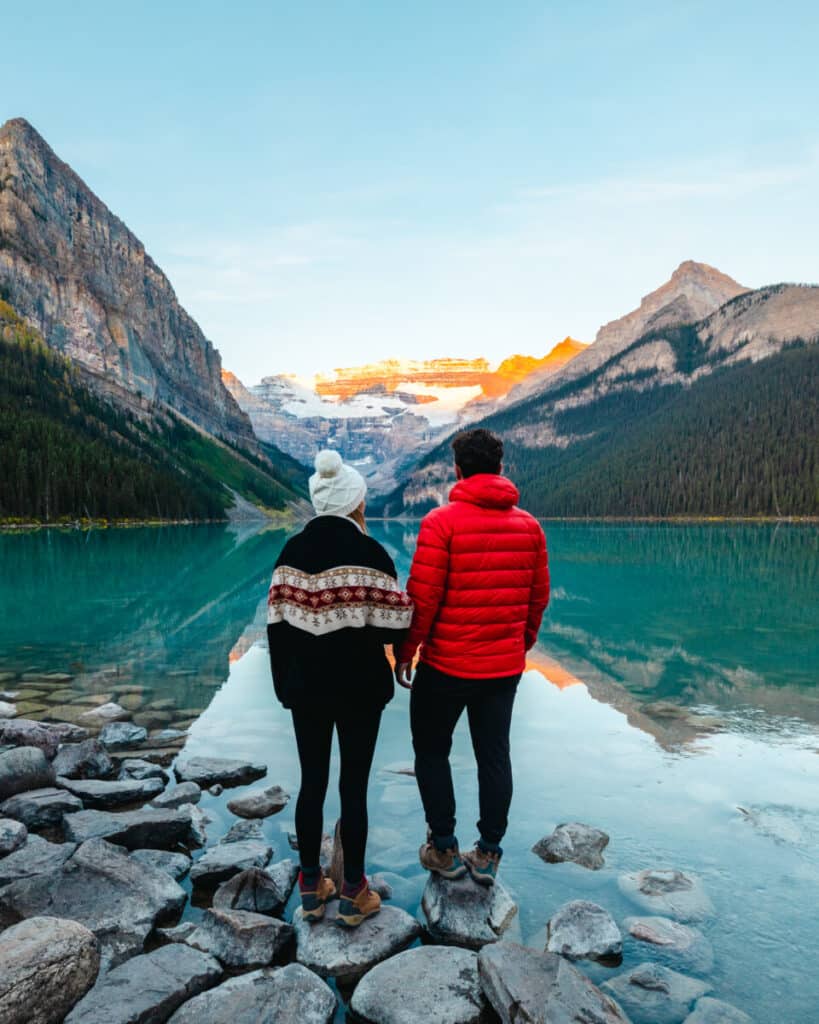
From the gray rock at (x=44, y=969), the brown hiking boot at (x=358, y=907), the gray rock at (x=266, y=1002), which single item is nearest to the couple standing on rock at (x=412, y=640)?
the brown hiking boot at (x=358, y=907)

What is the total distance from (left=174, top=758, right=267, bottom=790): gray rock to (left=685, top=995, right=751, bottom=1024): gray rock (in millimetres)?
6327

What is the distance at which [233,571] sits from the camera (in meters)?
45.8

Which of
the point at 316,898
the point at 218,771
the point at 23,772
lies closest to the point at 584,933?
the point at 316,898

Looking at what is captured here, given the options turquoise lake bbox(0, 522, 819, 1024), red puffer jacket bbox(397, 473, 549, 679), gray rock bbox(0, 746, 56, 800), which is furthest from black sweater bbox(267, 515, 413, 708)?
gray rock bbox(0, 746, 56, 800)

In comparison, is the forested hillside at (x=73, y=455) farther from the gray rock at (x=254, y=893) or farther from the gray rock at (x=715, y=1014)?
the gray rock at (x=715, y=1014)

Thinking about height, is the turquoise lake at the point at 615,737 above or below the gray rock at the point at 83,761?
below

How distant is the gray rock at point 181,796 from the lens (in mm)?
8523

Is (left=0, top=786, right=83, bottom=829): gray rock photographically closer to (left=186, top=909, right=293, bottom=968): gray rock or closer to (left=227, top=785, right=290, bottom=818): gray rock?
(left=227, top=785, right=290, bottom=818): gray rock

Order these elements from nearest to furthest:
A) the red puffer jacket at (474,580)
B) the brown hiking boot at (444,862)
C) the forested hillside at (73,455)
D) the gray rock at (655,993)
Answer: the gray rock at (655,993) < the red puffer jacket at (474,580) < the brown hiking boot at (444,862) < the forested hillside at (73,455)

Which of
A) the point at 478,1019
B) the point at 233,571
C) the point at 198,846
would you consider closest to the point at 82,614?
the point at 233,571

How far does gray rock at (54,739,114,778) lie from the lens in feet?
31.2

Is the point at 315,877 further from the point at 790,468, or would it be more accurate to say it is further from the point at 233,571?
the point at 790,468

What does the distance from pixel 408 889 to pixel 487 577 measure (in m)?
3.05

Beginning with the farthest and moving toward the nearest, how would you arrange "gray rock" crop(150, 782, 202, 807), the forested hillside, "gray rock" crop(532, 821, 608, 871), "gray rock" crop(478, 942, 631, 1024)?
the forested hillside → "gray rock" crop(150, 782, 202, 807) → "gray rock" crop(532, 821, 608, 871) → "gray rock" crop(478, 942, 631, 1024)
